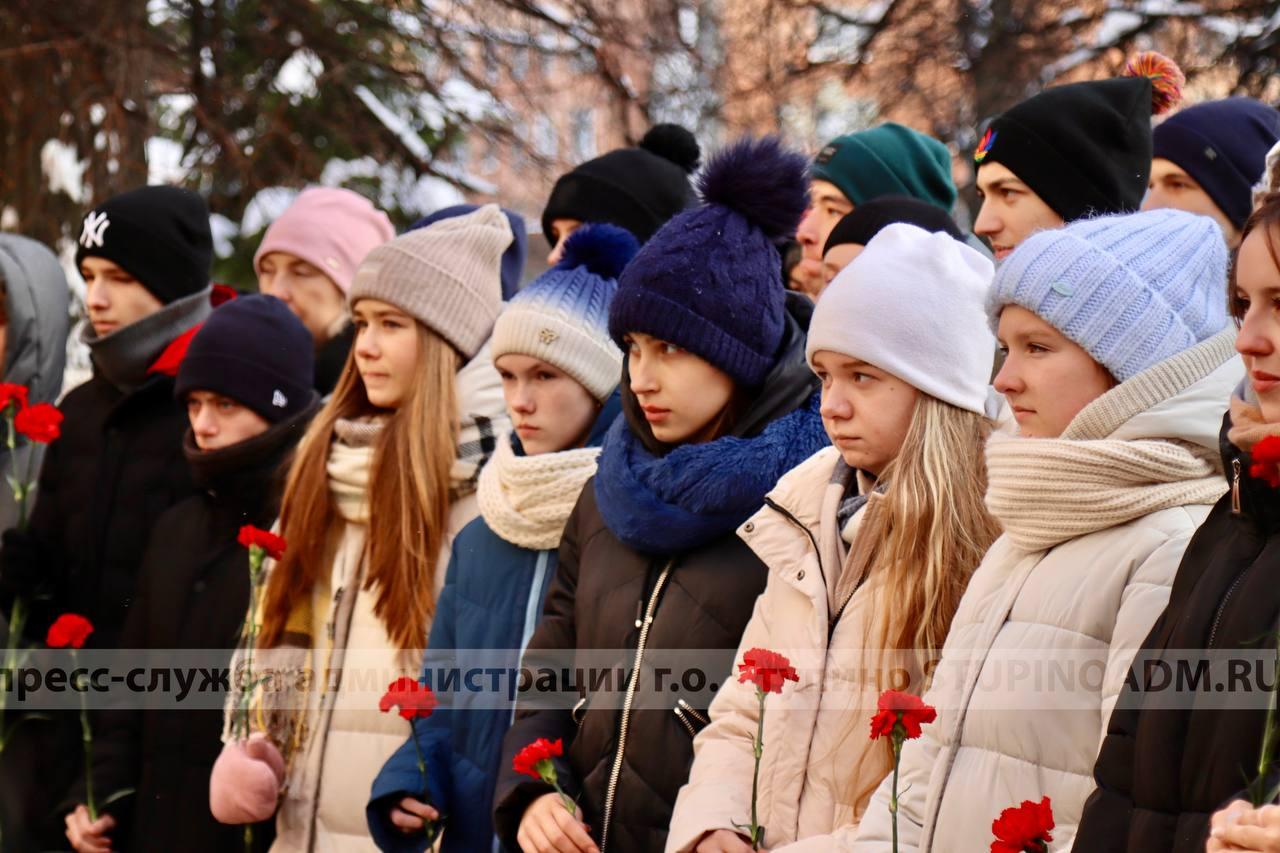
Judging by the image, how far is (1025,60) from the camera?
12.4 m

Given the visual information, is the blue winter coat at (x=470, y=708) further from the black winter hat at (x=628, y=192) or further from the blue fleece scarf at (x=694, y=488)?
the black winter hat at (x=628, y=192)

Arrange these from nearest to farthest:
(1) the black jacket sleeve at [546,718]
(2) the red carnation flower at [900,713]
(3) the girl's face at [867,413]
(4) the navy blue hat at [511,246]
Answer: (2) the red carnation flower at [900,713] < (3) the girl's face at [867,413] < (1) the black jacket sleeve at [546,718] < (4) the navy blue hat at [511,246]

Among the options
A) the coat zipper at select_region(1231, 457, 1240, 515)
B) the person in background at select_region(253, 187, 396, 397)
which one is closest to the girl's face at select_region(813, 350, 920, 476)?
the coat zipper at select_region(1231, 457, 1240, 515)

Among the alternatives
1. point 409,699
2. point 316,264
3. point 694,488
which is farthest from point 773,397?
point 316,264

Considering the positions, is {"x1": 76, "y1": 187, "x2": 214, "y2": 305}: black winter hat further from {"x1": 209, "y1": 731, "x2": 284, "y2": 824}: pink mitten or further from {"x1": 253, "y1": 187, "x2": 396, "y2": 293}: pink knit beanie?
{"x1": 209, "y1": 731, "x2": 284, "y2": 824}: pink mitten

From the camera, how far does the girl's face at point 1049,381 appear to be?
339 centimetres

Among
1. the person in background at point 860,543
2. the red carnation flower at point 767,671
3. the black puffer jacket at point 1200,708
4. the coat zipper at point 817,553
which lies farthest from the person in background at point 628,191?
the black puffer jacket at point 1200,708

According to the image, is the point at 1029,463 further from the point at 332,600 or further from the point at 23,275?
the point at 23,275

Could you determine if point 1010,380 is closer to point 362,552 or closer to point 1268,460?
point 1268,460

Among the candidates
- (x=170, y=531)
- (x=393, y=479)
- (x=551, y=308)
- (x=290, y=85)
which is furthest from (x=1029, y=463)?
(x=290, y=85)

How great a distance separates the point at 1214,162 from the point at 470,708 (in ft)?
8.19

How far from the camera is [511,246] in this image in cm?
601

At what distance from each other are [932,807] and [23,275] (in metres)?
4.69

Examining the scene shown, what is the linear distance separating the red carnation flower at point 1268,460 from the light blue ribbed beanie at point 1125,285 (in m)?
0.93
